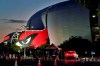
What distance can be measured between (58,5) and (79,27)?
60.4ft

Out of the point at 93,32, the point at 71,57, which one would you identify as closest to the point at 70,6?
the point at 93,32

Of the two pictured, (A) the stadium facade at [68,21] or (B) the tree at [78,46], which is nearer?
(B) the tree at [78,46]

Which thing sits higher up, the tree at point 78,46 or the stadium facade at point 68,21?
the stadium facade at point 68,21

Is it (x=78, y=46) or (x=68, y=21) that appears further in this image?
(x=68, y=21)

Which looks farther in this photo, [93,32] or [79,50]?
[93,32]

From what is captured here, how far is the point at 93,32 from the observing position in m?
181

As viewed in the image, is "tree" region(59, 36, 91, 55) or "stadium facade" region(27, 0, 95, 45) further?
"stadium facade" region(27, 0, 95, 45)

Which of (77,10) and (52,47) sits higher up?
(77,10)

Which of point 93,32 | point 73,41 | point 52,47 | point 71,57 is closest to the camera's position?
point 52,47

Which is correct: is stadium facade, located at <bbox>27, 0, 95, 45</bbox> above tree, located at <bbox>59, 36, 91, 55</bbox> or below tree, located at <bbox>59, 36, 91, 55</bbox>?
above

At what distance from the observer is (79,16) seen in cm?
18112

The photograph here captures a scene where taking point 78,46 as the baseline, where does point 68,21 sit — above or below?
above

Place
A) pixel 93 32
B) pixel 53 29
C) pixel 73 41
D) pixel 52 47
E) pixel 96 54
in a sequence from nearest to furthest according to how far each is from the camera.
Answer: pixel 52 47
pixel 96 54
pixel 73 41
pixel 93 32
pixel 53 29

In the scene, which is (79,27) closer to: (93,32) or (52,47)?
(93,32)
